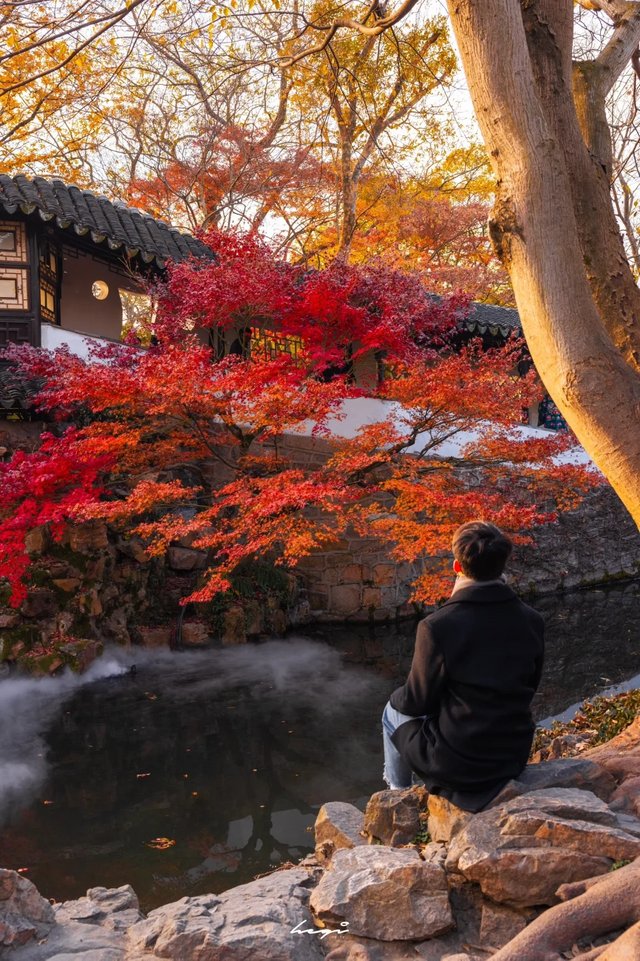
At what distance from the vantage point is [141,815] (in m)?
5.97

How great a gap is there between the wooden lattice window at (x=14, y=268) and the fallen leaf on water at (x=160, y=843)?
24.6ft

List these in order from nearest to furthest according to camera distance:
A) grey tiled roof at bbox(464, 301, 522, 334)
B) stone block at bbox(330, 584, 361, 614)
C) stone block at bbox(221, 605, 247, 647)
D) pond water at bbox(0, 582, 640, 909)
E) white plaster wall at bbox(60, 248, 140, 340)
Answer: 1. pond water at bbox(0, 582, 640, 909)
2. stone block at bbox(221, 605, 247, 647)
3. white plaster wall at bbox(60, 248, 140, 340)
4. stone block at bbox(330, 584, 361, 614)
5. grey tiled roof at bbox(464, 301, 522, 334)

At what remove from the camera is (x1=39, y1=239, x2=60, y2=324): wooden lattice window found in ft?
35.3

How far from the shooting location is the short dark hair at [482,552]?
304 centimetres

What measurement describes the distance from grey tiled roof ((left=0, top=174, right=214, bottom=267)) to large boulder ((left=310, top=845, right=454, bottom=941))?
355 inches

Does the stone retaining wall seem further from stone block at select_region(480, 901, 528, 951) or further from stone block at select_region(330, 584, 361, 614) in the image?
stone block at select_region(480, 901, 528, 951)

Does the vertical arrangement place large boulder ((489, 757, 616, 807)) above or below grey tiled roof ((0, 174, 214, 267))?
below

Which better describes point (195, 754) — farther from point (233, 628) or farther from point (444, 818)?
point (444, 818)

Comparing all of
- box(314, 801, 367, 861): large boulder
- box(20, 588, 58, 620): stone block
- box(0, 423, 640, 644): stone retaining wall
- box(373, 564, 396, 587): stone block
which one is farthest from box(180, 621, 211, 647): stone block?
box(314, 801, 367, 861): large boulder

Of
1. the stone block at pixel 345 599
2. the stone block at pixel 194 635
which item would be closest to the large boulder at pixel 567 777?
the stone block at pixel 194 635

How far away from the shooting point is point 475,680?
118 inches

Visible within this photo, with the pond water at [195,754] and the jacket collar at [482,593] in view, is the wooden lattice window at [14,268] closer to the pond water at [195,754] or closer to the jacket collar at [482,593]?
the pond water at [195,754]

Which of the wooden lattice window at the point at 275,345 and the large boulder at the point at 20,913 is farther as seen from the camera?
the wooden lattice window at the point at 275,345

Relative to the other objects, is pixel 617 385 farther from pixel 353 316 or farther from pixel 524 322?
pixel 353 316
